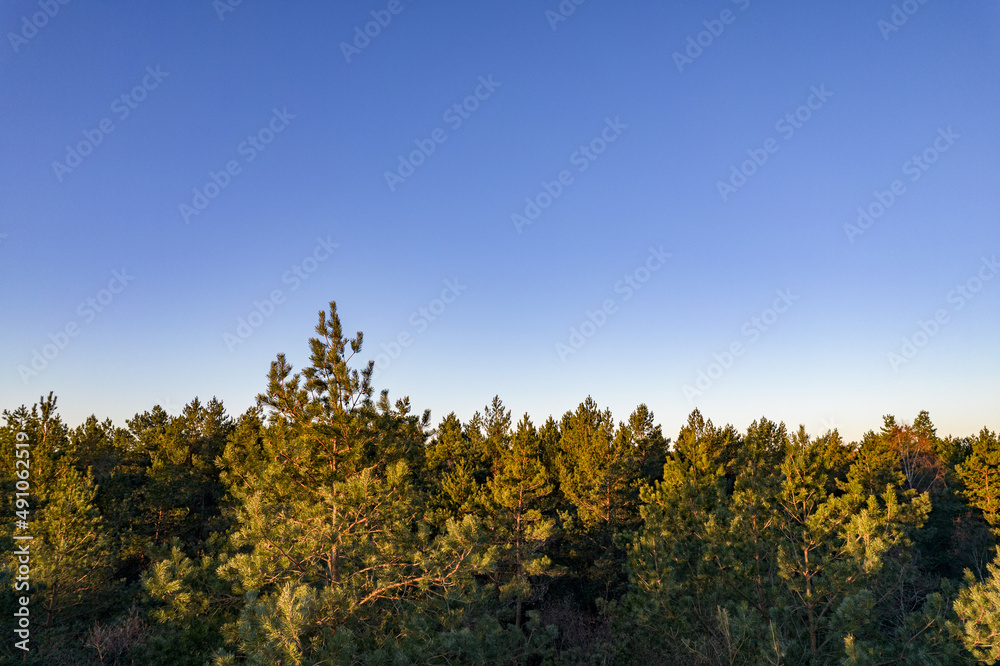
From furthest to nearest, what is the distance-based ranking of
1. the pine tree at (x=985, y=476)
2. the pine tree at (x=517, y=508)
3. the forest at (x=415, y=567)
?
the pine tree at (x=985, y=476) → the pine tree at (x=517, y=508) → the forest at (x=415, y=567)

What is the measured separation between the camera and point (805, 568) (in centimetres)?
1105

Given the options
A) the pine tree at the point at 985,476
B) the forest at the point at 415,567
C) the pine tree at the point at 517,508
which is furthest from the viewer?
the pine tree at the point at 985,476

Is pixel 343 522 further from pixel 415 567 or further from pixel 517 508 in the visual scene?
pixel 517 508

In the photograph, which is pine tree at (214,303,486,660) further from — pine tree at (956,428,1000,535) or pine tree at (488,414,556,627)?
pine tree at (956,428,1000,535)

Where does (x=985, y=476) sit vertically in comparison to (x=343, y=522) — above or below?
below

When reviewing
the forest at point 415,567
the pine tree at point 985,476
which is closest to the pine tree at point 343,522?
the forest at point 415,567

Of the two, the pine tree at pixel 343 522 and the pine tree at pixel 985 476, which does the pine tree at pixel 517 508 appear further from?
the pine tree at pixel 985 476

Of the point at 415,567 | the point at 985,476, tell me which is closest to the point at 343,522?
the point at 415,567

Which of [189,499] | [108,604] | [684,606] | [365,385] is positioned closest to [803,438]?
[684,606]

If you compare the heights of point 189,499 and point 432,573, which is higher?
point 189,499

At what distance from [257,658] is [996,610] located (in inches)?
454

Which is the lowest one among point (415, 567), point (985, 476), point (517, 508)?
point (985, 476)

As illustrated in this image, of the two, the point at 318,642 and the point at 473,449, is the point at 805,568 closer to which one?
the point at 318,642

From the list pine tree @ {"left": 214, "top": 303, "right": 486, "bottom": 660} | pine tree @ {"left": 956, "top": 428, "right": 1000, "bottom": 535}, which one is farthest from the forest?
pine tree @ {"left": 956, "top": 428, "right": 1000, "bottom": 535}
